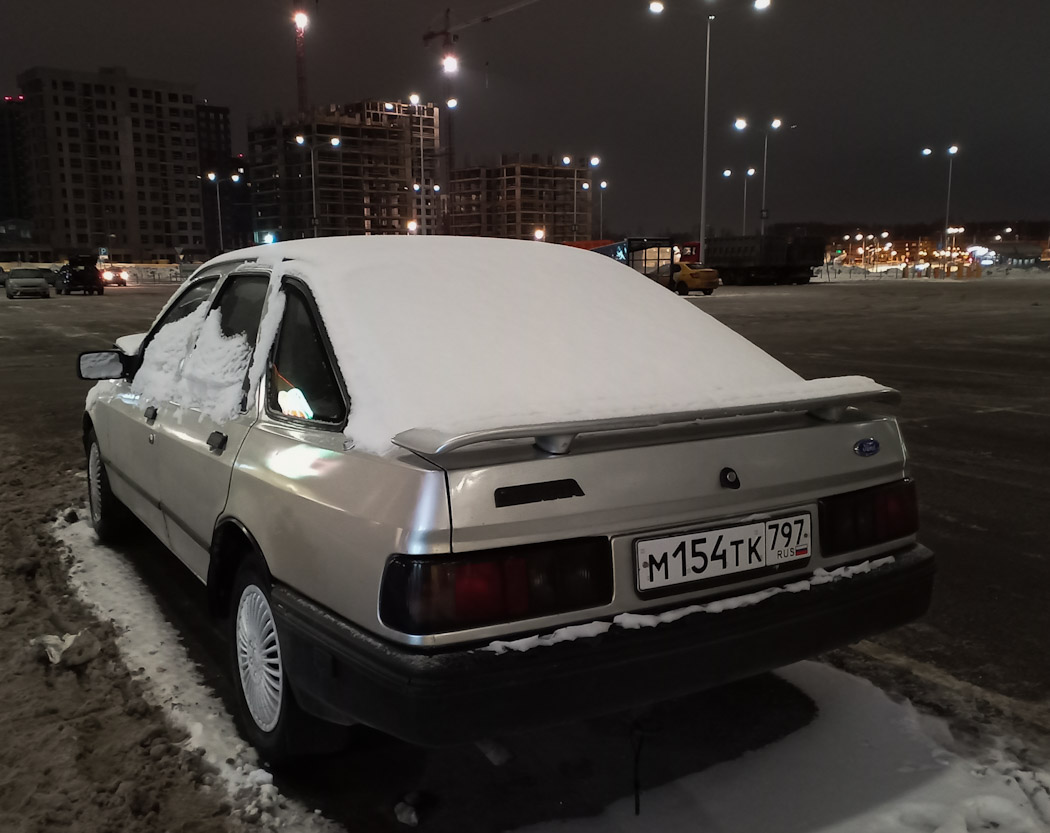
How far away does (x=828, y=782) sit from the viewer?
2598 mm

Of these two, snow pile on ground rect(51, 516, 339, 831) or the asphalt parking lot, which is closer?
snow pile on ground rect(51, 516, 339, 831)

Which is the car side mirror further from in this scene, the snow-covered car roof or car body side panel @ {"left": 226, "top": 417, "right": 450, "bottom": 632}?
car body side panel @ {"left": 226, "top": 417, "right": 450, "bottom": 632}

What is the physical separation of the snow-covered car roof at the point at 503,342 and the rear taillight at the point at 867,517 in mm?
330

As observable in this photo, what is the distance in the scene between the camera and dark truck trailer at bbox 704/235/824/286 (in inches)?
1917

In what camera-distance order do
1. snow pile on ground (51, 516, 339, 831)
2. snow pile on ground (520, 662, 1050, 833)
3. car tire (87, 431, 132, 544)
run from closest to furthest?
snow pile on ground (520, 662, 1050, 833) → snow pile on ground (51, 516, 339, 831) → car tire (87, 431, 132, 544)

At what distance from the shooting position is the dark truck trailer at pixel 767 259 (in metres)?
48.7

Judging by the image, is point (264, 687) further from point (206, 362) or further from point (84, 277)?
point (84, 277)

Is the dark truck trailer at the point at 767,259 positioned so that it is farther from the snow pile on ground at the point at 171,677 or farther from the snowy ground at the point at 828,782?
the snowy ground at the point at 828,782

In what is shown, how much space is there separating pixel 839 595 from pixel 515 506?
3.54 ft

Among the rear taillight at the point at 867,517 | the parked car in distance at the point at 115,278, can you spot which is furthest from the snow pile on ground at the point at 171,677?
the parked car in distance at the point at 115,278

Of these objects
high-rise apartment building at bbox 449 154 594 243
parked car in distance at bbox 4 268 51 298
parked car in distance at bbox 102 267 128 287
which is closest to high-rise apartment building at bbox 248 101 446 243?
high-rise apartment building at bbox 449 154 594 243

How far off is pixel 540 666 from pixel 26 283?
43.1 metres

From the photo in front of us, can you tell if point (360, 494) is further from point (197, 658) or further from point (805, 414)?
point (197, 658)

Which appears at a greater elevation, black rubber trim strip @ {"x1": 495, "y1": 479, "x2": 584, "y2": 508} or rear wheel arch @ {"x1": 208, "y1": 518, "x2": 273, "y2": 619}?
black rubber trim strip @ {"x1": 495, "y1": 479, "x2": 584, "y2": 508}
